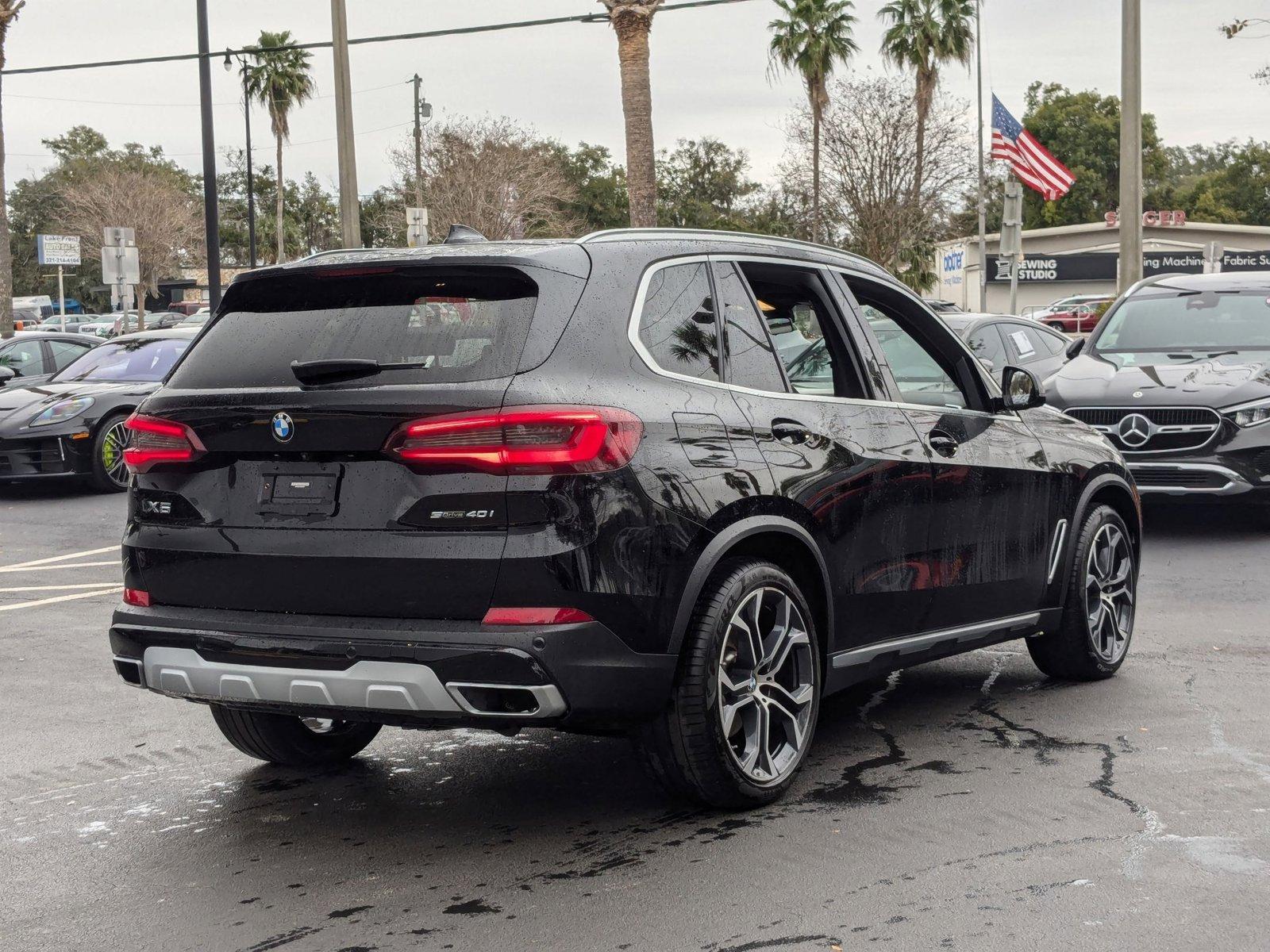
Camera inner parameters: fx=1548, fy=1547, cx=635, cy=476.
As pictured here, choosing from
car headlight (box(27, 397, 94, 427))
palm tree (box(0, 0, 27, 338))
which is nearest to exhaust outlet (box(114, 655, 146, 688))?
car headlight (box(27, 397, 94, 427))

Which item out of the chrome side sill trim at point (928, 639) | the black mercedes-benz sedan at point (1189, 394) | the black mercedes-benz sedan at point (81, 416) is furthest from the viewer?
the black mercedes-benz sedan at point (81, 416)

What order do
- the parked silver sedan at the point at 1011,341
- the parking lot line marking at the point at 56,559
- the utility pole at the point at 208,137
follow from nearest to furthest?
1. the parking lot line marking at the point at 56,559
2. the parked silver sedan at the point at 1011,341
3. the utility pole at the point at 208,137

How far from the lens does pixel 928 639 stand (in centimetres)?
561

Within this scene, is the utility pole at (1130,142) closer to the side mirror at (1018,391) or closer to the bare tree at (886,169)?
the side mirror at (1018,391)

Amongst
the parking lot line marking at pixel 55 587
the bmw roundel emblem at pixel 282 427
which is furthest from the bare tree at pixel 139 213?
the bmw roundel emblem at pixel 282 427

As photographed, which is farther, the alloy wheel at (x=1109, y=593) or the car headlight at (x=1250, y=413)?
the car headlight at (x=1250, y=413)

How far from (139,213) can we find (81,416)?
66.4m

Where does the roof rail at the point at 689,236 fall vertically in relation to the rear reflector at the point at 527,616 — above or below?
above

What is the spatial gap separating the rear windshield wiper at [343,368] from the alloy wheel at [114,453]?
1187cm

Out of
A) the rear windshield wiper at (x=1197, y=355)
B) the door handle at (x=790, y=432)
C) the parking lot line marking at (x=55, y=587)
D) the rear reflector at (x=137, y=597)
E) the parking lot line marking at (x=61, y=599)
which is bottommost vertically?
the parking lot line marking at (x=61, y=599)

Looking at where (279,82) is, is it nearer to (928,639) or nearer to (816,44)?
(816,44)

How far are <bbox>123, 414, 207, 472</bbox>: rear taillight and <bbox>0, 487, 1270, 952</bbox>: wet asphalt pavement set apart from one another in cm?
115

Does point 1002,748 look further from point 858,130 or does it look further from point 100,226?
point 100,226

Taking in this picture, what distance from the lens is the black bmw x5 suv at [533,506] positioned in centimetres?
415
